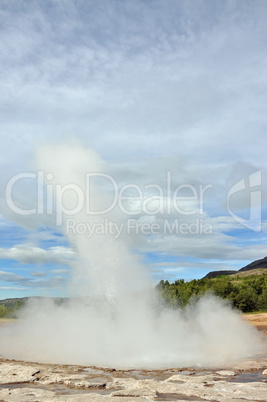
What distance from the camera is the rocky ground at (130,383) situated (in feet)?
34.8

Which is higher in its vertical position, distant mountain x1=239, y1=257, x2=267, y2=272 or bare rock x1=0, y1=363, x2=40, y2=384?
distant mountain x1=239, y1=257, x2=267, y2=272

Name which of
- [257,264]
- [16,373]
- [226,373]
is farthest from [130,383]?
[257,264]

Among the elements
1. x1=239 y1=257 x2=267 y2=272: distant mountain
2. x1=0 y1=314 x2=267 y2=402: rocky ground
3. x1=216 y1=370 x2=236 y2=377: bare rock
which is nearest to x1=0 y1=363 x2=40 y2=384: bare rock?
x1=0 y1=314 x2=267 y2=402: rocky ground

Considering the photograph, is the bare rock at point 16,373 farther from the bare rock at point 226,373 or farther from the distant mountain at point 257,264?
the distant mountain at point 257,264

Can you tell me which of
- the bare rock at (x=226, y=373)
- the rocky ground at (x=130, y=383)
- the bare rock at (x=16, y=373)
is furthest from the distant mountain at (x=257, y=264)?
the bare rock at (x=16, y=373)

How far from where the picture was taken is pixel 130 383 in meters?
12.1

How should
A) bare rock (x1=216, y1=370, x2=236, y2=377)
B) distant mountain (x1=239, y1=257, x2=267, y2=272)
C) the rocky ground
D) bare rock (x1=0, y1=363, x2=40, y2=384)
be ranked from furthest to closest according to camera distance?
distant mountain (x1=239, y1=257, x2=267, y2=272), bare rock (x1=216, y1=370, x2=236, y2=377), bare rock (x1=0, y1=363, x2=40, y2=384), the rocky ground

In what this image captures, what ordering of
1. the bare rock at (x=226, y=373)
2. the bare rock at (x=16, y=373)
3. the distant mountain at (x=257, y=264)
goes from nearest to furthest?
1. the bare rock at (x=16, y=373)
2. the bare rock at (x=226, y=373)
3. the distant mountain at (x=257, y=264)

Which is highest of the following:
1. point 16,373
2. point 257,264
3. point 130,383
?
point 257,264

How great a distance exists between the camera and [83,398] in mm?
10234

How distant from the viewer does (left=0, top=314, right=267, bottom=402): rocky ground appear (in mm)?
10617

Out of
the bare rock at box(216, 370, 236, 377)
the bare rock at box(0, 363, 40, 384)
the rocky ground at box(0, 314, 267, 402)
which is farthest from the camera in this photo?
the bare rock at box(216, 370, 236, 377)

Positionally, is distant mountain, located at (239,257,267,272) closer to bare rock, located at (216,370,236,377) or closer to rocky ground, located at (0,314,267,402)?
bare rock, located at (216,370,236,377)

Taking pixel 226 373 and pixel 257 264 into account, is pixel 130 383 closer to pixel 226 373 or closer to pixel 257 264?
pixel 226 373
